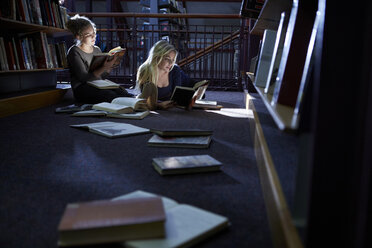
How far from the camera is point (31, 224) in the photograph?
860 mm

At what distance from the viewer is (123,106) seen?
2.47m

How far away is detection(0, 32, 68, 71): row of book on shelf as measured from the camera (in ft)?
8.57

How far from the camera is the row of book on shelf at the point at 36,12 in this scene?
2520 millimetres

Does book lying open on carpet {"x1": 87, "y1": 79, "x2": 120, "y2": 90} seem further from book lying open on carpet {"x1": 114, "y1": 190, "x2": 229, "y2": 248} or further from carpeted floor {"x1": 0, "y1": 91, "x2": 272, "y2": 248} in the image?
book lying open on carpet {"x1": 114, "y1": 190, "x2": 229, "y2": 248}

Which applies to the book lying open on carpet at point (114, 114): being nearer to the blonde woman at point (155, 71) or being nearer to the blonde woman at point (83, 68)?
the blonde woman at point (155, 71)

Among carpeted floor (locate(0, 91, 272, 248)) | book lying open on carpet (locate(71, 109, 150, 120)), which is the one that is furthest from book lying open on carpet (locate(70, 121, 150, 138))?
book lying open on carpet (locate(71, 109, 150, 120))

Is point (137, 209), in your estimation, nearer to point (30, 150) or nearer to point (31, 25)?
point (30, 150)

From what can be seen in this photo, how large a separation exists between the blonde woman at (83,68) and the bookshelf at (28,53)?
19cm

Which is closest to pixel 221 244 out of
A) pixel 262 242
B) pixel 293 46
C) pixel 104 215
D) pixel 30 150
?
pixel 262 242

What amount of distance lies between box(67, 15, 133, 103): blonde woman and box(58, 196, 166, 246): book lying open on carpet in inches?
92.4

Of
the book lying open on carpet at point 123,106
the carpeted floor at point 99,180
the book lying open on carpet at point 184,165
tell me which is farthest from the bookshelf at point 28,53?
the book lying open on carpet at point 184,165

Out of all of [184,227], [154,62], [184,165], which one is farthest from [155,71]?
[184,227]

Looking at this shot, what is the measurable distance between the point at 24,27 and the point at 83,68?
53cm

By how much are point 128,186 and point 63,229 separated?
432 millimetres
